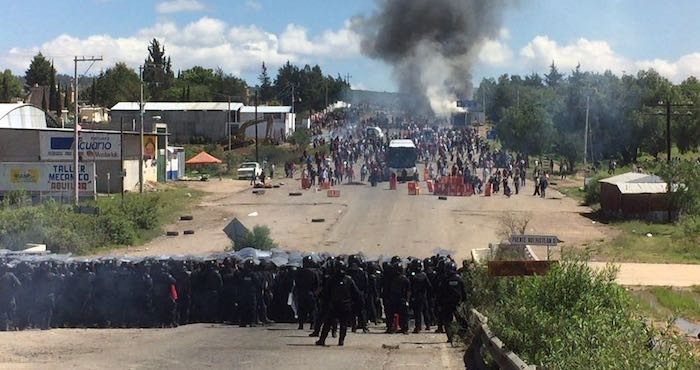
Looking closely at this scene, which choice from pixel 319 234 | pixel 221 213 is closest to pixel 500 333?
pixel 319 234

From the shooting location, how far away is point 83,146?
56.0 metres

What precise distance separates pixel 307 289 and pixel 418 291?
2.32 meters

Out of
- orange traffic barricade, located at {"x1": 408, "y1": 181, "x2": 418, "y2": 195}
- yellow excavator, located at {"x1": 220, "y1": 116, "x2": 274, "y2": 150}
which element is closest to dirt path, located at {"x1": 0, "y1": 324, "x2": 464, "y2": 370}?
orange traffic barricade, located at {"x1": 408, "y1": 181, "x2": 418, "y2": 195}

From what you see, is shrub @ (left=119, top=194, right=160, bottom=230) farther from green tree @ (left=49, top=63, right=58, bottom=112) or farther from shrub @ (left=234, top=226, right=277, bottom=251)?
green tree @ (left=49, top=63, right=58, bottom=112)

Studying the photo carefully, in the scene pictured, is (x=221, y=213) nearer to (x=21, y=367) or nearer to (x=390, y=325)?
(x=390, y=325)

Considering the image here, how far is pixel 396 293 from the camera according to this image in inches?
746

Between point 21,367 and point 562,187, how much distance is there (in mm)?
51407

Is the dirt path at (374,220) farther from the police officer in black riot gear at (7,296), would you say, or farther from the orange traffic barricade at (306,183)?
the police officer in black riot gear at (7,296)

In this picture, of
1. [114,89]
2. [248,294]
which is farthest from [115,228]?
[114,89]

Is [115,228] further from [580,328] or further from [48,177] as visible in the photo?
[580,328]

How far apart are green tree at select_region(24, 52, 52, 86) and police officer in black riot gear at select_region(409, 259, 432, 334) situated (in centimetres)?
13884

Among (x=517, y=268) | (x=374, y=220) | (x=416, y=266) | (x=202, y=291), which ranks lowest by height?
(x=374, y=220)

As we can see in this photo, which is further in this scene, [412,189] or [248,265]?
[412,189]

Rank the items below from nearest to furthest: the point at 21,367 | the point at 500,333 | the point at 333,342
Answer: the point at 500,333 < the point at 21,367 < the point at 333,342
